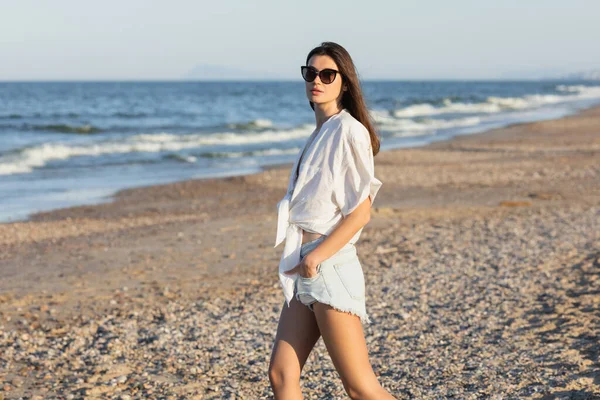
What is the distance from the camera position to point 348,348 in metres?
3.14

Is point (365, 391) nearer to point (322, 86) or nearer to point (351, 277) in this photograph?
point (351, 277)

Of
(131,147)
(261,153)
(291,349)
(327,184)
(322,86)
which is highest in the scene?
(322,86)

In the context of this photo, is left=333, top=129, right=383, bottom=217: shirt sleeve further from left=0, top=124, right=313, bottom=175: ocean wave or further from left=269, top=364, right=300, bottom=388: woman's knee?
left=0, top=124, right=313, bottom=175: ocean wave

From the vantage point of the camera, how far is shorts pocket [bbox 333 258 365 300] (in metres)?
3.16

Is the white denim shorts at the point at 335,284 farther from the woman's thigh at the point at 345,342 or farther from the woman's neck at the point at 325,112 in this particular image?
the woman's neck at the point at 325,112

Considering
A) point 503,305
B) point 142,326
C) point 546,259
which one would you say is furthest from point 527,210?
point 142,326

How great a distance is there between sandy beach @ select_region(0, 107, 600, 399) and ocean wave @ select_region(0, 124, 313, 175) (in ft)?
27.5

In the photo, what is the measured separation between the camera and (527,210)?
11727 millimetres

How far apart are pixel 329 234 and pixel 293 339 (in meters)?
0.49

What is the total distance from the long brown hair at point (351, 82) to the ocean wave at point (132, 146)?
17306 mm

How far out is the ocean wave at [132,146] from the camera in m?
21.0

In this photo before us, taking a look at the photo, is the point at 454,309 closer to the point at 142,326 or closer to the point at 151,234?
the point at 142,326

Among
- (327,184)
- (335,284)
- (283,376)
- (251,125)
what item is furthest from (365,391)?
(251,125)

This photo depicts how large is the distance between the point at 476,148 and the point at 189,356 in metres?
18.5
